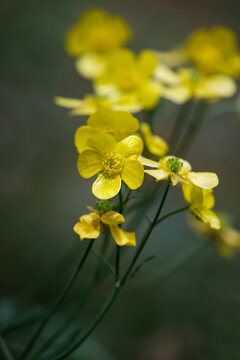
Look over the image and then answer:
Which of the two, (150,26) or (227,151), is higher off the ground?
(150,26)

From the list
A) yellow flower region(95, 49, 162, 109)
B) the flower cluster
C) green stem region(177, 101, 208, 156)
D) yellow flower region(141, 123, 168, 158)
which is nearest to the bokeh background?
green stem region(177, 101, 208, 156)

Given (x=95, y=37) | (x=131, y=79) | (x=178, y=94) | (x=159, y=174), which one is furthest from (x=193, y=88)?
(x=159, y=174)

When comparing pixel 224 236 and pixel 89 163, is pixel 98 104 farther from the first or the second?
pixel 224 236

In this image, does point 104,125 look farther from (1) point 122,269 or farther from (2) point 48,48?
(2) point 48,48

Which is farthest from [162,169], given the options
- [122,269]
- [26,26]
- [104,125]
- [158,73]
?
[26,26]

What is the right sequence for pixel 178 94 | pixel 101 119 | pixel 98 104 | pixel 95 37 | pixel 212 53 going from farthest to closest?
pixel 95 37 → pixel 212 53 → pixel 178 94 → pixel 98 104 → pixel 101 119

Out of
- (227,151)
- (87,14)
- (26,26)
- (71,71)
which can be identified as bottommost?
(227,151)

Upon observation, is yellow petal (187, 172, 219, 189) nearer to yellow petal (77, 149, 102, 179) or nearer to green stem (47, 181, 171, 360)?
green stem (47, 181, 171, 360)
